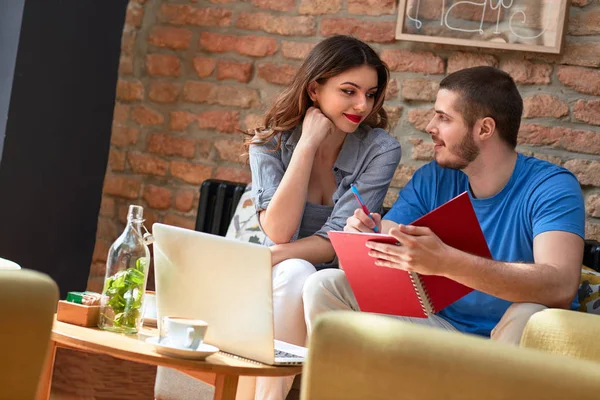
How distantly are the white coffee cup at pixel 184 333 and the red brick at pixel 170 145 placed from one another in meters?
1.92

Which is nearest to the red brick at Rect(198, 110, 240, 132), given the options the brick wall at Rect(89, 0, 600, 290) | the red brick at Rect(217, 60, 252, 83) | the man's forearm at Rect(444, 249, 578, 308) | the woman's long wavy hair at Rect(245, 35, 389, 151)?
the brick wall at Rect(89, 0, 600, 290)

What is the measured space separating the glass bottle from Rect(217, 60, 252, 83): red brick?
1.53 metres

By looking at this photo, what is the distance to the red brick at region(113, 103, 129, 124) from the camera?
3641 mm

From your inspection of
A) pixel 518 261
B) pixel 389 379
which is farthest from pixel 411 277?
pixel 389 379

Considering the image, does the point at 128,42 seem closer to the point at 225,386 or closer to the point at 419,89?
the point at 419,89

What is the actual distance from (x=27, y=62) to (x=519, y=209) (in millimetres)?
1912

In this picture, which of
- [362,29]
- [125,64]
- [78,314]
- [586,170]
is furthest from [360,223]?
[125,64]

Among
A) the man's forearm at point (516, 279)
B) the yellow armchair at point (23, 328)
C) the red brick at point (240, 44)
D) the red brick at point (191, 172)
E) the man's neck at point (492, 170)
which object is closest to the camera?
the yellow armchair at point (23, 328)

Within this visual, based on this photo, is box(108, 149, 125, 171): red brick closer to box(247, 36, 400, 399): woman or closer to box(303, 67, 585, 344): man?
box(247, 36, 400, 399): woman

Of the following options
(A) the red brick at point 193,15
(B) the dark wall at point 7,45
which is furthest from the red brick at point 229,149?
(B) the dark wall at point 7,45

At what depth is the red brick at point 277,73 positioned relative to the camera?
3389 millimetres

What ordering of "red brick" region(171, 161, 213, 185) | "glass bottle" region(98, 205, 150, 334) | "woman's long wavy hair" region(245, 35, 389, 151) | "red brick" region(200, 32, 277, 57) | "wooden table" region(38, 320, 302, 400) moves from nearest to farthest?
"wooden table" region(38, 320, 302, 400) → "glass bottle" region(98, 205, 150, 334) → "woman's long wavy hair" region(245, 35, 389, 151) → "red brick" region(200, 32, 277, 57) → "red brick" region(171, 161, 213, 185)

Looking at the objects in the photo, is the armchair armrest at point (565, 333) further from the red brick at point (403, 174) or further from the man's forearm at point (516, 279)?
the red brick at point (403, 174)

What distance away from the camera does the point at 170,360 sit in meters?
1.65
